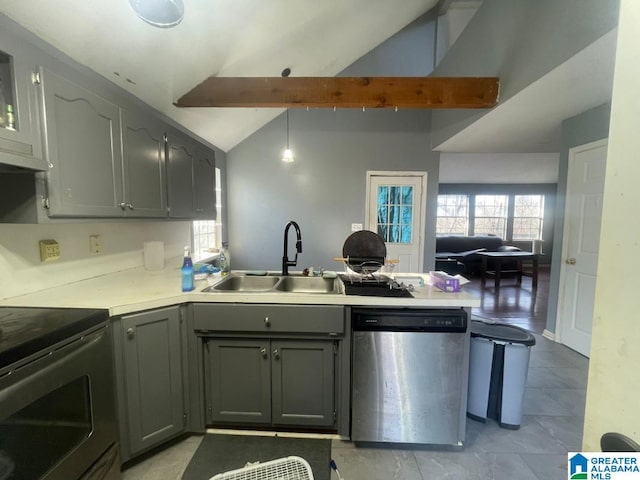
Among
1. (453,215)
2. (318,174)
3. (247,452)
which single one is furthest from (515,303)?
(247,452)

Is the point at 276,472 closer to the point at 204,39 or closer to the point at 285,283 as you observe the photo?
the point at 285,283

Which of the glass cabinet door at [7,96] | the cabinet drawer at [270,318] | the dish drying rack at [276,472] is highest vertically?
the glass cabinet door at [7,96]

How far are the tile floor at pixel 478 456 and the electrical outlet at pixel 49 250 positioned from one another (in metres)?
1.27

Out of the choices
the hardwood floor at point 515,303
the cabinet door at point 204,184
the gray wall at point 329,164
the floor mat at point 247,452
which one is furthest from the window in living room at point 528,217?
the floor mat at point 247,452

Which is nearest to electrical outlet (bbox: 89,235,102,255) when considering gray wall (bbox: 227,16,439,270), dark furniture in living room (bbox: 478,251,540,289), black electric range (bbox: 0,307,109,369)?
black electric range (bbox: 0,307,109,369)

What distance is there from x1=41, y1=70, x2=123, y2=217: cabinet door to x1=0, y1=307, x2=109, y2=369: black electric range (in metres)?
0.45

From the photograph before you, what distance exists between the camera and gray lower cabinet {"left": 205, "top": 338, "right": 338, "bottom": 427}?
5.44 ft

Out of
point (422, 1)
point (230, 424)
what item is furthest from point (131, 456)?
point (422, 1)

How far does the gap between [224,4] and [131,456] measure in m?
2.72

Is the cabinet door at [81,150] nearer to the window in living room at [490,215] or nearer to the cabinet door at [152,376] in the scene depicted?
the cabinet door at [152,376]

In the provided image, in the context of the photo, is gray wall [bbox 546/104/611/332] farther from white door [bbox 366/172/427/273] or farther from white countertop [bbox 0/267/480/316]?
white countertop [bbox 0/267/480/316]

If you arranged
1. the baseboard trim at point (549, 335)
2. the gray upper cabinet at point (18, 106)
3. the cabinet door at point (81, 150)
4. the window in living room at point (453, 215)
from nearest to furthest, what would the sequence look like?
the gray upper cabinet at point (18, 106), the cabinet door at point (81, 150), the baseboard trim at point (549, 335), the window in living room at point (453, 215)

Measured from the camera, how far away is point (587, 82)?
6.79ft

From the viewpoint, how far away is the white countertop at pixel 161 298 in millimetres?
1405
